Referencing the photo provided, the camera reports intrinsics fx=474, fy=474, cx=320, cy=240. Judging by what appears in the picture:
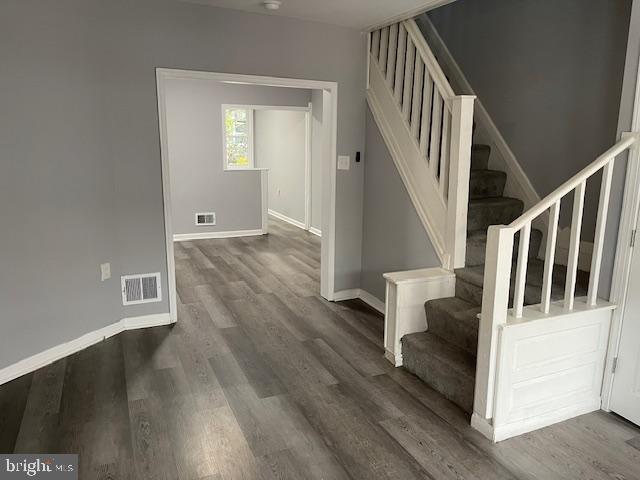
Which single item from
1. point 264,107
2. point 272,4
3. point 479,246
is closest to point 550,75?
point 479,246

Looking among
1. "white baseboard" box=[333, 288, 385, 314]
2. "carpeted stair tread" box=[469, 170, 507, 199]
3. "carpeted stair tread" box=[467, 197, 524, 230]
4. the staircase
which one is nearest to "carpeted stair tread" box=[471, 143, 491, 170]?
the staircase

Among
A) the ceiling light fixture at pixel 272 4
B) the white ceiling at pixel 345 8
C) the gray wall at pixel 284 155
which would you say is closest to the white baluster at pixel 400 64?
the white ceiling at pixel 345 8

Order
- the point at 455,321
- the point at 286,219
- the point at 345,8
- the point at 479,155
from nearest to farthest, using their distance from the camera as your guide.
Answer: the point at 455,321 < the point at 345,8 < the point at 479,155 < the point at 286,219

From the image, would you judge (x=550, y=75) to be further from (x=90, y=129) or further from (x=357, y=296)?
(x=90, y=129)

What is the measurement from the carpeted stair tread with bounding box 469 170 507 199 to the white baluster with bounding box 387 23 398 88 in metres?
1.04

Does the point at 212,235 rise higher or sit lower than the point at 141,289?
lower

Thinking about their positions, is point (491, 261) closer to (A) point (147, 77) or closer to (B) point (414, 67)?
(B) point (414, 67)

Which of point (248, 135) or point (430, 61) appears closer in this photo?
point (430, 61)

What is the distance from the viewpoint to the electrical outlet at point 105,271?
11.5 ft

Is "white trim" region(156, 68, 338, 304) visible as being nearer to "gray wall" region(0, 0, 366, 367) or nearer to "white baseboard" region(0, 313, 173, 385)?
"gray wall" region(0, 0, 366, 367)

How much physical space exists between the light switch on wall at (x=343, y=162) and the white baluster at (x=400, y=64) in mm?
714

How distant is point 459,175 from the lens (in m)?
3.15

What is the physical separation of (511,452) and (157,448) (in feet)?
5.63

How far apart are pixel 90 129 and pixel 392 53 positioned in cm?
241
